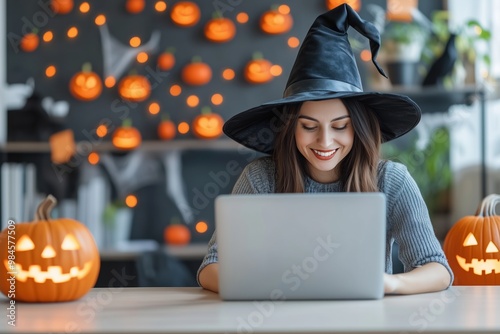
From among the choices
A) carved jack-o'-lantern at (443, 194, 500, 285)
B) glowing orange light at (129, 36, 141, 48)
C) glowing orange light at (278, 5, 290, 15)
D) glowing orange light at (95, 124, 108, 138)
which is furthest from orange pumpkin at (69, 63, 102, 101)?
carved jack-o'-lantern at (443, 194, 500, 285)

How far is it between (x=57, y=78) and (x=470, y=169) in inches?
101

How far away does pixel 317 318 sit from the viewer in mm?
1474

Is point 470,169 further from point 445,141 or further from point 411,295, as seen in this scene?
point 411,295

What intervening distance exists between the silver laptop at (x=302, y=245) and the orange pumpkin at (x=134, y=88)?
3311mm

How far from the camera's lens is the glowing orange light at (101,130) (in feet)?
16.2

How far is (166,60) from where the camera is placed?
4.90 m

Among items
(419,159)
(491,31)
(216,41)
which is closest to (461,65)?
(491,31)

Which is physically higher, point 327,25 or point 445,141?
point 327,25

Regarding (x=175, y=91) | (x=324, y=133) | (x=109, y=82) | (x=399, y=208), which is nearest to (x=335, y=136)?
(x=324, y=133)

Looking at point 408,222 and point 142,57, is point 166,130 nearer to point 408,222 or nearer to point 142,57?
point 142,57

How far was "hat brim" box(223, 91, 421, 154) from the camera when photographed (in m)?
2.12

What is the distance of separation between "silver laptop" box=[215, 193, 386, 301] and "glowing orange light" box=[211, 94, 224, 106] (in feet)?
11.0

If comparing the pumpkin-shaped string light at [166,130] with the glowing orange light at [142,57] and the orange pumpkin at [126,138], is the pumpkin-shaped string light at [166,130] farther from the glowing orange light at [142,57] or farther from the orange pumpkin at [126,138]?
the glowing orange light at [142,57]

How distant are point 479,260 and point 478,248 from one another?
0.04 m
